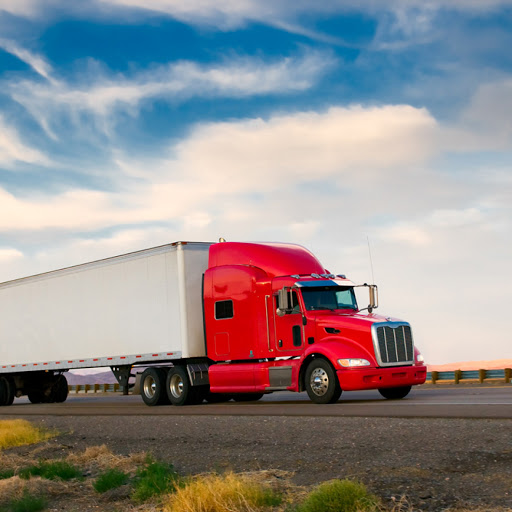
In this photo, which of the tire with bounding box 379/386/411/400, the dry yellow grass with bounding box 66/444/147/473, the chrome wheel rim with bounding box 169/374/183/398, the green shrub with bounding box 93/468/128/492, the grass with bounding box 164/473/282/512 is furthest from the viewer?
the chrome wheel rim with bounding box 169/374/183/398

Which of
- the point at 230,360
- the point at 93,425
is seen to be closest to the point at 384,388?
the point at 230,360

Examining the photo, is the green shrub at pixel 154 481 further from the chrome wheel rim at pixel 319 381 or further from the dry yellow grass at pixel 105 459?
the chrome wheel rim at pixel 319 381

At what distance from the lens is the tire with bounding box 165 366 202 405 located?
22.6 meters

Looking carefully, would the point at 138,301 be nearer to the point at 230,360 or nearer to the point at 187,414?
the point at 230,360

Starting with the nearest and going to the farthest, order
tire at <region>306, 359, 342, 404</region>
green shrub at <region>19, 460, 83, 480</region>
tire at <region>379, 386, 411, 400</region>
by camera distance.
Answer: green shrub at <region>19, 460, 83, 480</region>, tire at <region>306, 359, 342, 404</region>, tire at <region>379, 386, 411, 400</region>

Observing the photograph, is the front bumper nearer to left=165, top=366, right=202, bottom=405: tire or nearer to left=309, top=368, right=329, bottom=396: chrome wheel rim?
left=309, top=368, right=329, bottom=396: chrome wheel rim

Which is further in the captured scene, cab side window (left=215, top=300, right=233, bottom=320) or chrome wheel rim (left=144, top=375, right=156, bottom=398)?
chrome wheel rim (left=144, top=375, right=156, bottom=398)

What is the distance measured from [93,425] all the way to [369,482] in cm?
1013

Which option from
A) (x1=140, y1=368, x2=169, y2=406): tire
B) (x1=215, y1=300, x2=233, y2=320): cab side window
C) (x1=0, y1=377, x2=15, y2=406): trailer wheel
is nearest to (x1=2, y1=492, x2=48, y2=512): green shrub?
(x1=215, y1=300, x2=233, y2=320): cab side window

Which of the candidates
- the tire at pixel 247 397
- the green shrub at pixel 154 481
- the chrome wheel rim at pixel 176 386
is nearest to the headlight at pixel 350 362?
the chrome wheel rim at pixel 176 386

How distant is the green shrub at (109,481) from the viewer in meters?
10.8

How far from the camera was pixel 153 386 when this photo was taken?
78.6ft

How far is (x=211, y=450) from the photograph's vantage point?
12758 mm

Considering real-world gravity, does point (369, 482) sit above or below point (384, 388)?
below
